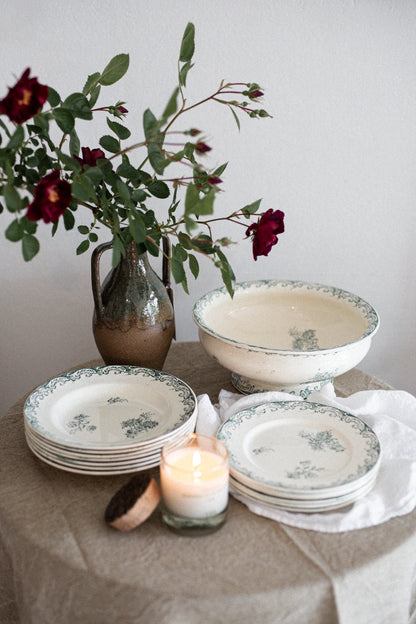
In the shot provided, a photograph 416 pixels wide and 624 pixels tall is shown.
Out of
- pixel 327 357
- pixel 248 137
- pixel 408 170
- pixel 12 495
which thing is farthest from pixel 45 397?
pixel 408 170

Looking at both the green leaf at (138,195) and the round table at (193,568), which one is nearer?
the round table at (193,568)

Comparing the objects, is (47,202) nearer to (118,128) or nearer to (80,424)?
(118,128)

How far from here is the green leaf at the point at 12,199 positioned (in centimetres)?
65

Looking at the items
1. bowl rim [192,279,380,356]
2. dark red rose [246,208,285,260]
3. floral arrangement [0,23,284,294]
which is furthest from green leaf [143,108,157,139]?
bowl rim [192,279,380,356]

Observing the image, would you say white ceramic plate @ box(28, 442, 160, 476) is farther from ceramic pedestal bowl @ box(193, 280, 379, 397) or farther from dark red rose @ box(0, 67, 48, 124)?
dark red rose @ box(0, 67, 48, 124)

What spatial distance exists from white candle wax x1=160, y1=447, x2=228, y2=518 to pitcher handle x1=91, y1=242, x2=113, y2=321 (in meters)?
0.36

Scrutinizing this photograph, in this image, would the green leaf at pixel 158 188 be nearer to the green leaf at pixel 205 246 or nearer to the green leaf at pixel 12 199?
the green leaf at pixel 205 246

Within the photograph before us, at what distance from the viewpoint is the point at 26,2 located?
108cm

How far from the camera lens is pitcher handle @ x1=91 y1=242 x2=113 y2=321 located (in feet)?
3.09

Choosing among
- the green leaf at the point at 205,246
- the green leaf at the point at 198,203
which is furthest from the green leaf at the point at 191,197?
the green leaf at the point at 205,246

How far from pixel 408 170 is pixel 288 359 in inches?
28.7

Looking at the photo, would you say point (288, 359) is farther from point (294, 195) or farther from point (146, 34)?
point (146, 34)

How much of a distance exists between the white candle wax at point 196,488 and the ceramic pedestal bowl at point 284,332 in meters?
0.24

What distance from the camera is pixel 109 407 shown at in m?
0.89
